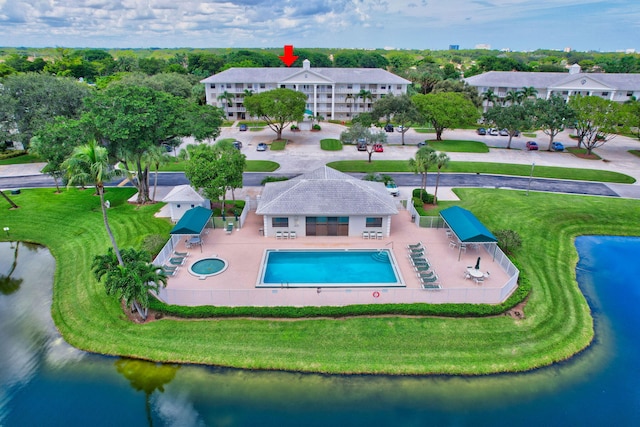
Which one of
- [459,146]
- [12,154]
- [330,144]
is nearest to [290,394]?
[330,144]

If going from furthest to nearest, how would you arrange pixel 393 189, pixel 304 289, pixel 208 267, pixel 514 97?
pixel 514 97 < pixel 393 189 < pixel 208 267 < pixel 304 289

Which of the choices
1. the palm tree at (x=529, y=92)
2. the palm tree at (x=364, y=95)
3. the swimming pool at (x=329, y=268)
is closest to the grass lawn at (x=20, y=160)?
the swimming pool at (x=329, y=268)

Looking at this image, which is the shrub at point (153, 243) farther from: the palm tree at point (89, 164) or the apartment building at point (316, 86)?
the apartment building at point (316, 86)

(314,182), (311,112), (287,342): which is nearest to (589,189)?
(314,182)

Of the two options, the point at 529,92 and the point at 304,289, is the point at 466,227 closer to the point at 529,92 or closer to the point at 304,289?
the point at 304,289

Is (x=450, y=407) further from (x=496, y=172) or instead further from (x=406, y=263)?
(x=496, y=172)

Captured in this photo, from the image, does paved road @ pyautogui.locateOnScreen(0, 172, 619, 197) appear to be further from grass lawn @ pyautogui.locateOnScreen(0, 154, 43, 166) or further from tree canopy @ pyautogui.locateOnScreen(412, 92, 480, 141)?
tree canopy @ pyautogui.locateOnScreen(412, 92, 480, 141)

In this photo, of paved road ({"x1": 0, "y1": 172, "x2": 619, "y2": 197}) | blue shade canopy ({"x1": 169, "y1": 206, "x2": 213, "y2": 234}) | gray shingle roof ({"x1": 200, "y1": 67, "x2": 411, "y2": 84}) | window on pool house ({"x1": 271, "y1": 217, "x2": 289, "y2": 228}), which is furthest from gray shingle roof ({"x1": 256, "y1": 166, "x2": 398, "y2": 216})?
gray shingle roof ({"x1": 200, "y1": 67, "x2": 411, "y2": 84})
